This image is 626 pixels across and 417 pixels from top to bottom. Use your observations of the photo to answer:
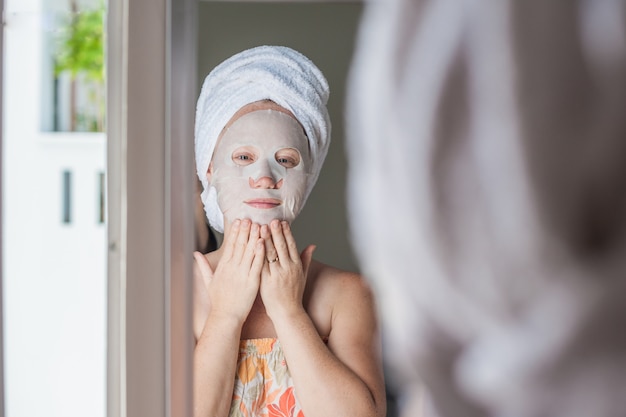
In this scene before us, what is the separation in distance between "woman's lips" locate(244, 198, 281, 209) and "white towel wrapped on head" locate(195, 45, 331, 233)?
0.04 metres

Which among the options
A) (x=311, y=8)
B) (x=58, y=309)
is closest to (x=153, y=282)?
(x=58, y=309)

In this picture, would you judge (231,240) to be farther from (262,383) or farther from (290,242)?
(262,383)

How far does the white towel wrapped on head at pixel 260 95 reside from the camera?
0.91 meters

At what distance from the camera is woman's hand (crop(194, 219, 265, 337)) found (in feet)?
3.06

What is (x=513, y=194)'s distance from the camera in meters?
0.50

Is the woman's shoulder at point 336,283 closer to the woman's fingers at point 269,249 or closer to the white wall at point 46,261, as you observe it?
the woman's fingers at point 269,249

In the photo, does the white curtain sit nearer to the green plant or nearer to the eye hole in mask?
the eye hole in mask

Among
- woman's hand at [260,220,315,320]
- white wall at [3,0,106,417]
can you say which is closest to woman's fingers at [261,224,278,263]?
woman's hand at [260,220,315,320]

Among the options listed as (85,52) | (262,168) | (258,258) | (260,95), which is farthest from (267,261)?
(85,52)

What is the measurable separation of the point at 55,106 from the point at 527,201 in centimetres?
83

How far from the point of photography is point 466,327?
52 centimetres

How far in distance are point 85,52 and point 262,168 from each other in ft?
1.18

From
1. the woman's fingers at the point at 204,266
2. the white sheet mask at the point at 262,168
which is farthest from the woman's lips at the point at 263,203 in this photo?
the woman's fingers at the point at 204,266

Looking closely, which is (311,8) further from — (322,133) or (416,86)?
(416,86)
